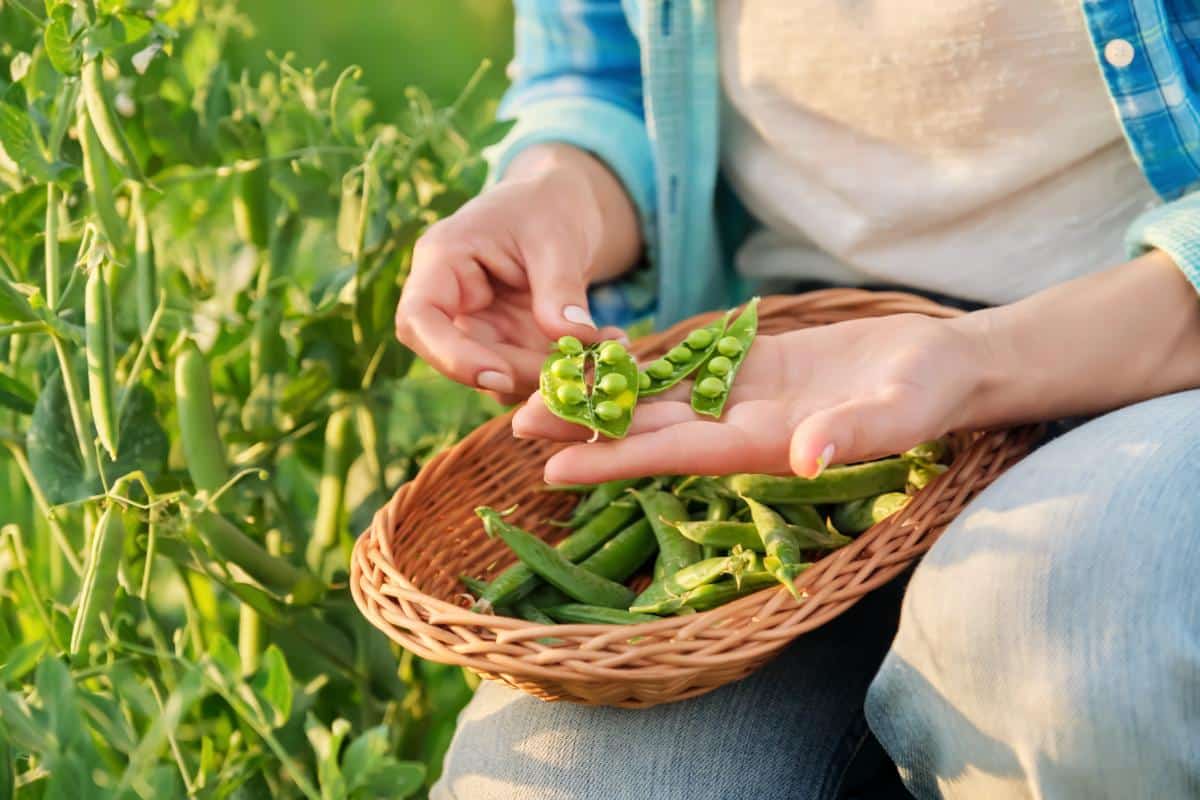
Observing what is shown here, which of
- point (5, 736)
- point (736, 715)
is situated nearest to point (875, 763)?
point (736, 715)

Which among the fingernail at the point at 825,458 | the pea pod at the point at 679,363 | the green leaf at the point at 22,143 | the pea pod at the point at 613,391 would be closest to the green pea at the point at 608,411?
the pea pod at the point at 613,391

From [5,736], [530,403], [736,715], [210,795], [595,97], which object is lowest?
[210,795]

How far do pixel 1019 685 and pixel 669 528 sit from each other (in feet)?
1.51

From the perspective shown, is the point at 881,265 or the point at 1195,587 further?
the point at 881,265

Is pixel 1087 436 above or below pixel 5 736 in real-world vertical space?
above

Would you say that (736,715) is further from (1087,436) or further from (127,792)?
(127,792)

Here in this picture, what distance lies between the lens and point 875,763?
1.36 m

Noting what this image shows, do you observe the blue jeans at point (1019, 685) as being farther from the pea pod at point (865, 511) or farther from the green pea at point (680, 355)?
the green pea at point (680, 355)

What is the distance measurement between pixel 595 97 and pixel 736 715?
861 millimetres

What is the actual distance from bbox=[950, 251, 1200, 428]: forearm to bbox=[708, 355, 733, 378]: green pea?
0.23 metres

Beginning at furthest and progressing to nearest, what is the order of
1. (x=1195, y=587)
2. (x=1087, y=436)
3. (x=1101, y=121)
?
(x=1101, y=121) < (x=1087, y=436) < (x=1195, y=587)

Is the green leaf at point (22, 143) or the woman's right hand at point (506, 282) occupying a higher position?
the green leaf at point (22, 143)

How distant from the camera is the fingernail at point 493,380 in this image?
4.42 ft

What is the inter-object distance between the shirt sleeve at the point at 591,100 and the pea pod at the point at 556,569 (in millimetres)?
476
